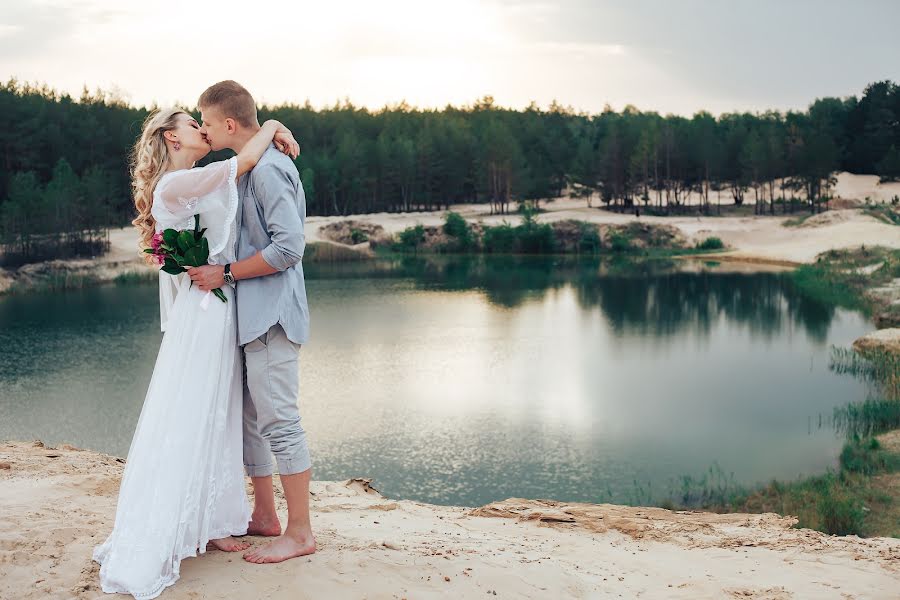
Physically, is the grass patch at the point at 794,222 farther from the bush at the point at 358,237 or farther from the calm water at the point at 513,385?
the bush at the point at 358,237

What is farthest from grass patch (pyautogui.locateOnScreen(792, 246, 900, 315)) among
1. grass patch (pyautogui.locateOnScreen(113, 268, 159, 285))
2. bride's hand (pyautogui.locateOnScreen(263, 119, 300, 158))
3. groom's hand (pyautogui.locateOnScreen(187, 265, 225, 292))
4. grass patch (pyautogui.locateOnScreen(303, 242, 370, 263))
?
grass patch (pyautogui.locateOnScreen(113, 268, 159, 285))

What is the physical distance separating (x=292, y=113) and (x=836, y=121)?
42818mm

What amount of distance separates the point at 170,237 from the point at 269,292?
481 mm

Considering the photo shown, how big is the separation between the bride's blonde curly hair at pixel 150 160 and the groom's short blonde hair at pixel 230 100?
0.49ft

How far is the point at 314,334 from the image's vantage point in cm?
2045

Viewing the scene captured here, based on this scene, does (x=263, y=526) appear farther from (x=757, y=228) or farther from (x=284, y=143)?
(x=757, y=228)

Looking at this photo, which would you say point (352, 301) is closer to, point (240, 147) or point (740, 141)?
point (240, 147)

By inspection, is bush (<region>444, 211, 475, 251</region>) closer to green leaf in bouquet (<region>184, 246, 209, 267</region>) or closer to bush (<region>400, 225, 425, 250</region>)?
bush (<region>400, 225, 425, 250</region>)

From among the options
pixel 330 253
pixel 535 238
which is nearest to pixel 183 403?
pixel 330 253

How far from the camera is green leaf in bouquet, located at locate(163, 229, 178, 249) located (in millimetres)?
3557

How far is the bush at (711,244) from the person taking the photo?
43.8 m

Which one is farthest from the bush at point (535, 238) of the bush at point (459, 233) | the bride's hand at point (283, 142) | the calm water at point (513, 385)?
the bride's hand at point (283, 142)

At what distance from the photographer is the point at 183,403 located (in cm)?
341

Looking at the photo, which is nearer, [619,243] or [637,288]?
[637,288]
